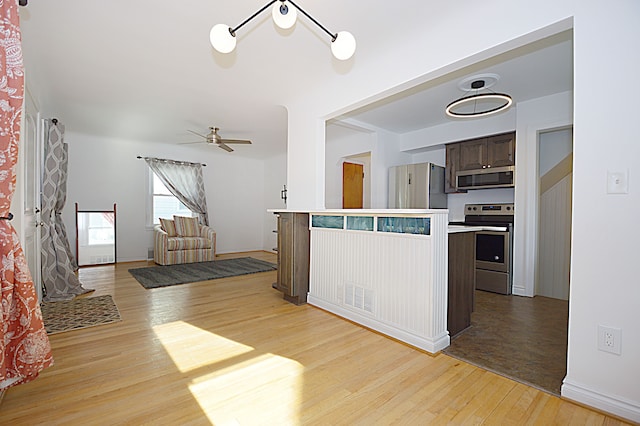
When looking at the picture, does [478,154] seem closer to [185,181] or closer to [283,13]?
[283,13]

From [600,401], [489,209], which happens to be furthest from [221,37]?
[489,209]

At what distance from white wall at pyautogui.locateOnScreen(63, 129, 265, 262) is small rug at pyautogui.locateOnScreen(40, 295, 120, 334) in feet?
9.62

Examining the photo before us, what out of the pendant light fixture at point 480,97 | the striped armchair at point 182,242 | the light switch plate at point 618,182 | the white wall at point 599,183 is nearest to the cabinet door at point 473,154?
the pendant light fixture at point 480,97

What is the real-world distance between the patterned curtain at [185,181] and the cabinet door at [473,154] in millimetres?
5293

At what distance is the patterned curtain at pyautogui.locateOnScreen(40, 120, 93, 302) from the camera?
3.65 metres

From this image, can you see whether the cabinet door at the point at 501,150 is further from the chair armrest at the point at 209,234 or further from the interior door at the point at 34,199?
the interior door at the point at 34,199

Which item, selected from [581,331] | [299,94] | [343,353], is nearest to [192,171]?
[299,94]

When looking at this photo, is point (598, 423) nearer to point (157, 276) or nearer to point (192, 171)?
point (157, 276)

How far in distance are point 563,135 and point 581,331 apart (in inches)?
133

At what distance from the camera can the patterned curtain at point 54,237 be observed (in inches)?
Answer: 144

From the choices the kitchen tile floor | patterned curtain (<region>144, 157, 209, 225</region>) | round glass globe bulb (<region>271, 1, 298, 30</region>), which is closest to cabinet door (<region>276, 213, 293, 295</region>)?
the kitchen tile floor

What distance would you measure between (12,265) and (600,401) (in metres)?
2.99

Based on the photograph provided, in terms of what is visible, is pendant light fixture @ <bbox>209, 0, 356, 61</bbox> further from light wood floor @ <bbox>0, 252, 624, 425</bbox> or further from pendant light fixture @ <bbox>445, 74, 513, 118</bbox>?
light wood floor @ <bbox>0, 252, 624, 425</bbox>

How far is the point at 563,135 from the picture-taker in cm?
403
